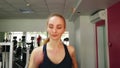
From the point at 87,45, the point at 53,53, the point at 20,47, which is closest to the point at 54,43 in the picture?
the point at 53,53

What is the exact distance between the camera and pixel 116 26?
3.85 meters

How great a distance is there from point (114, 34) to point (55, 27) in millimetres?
3441

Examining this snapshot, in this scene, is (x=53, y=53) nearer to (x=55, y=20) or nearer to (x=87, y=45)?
(x=55, y=20)

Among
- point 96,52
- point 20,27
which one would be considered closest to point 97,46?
point 96,52

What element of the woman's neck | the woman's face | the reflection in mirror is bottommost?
the reflection in mirror

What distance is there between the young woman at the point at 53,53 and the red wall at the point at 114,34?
3.19 m

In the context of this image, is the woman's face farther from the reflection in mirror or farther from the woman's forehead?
the reflection in mirror

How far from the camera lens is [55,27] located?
0.81m

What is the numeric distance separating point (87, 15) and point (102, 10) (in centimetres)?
101

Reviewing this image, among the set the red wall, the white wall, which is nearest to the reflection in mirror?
the white wall

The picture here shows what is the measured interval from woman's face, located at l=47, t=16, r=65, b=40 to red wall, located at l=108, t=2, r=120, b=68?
320 cm

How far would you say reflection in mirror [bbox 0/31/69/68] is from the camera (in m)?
3.76

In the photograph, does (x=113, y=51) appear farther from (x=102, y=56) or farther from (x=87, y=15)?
(x=87, y=15)

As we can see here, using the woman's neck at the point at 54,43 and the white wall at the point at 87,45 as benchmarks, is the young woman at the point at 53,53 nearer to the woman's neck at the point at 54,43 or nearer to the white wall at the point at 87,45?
the woman's neck at the point at 54,43
